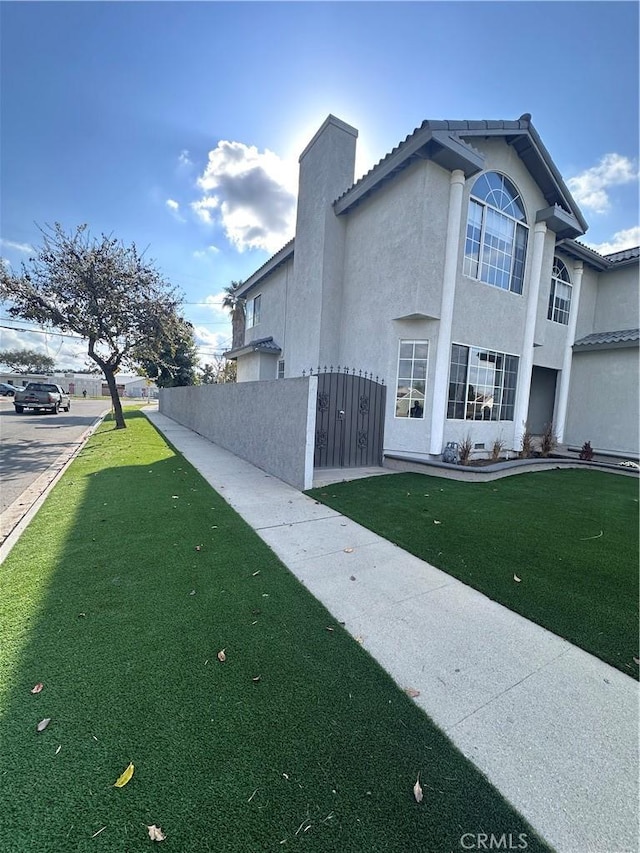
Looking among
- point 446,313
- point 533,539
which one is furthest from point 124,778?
point 446,313

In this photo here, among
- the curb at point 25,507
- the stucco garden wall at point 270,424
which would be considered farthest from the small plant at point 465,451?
the curb at point 25,507

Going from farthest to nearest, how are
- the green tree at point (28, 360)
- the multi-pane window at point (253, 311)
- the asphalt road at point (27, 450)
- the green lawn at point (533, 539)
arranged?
the green tree at point (28, 360) → the multi-pane window at point (253, 311) → the asphalt road at point (27, 450) → the green lawn at point (533, 539)

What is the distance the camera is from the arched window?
945cm

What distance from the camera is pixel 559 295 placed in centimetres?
1288

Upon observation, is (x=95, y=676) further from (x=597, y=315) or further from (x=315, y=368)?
(x=597, y=315)

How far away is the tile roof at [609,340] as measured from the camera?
37.4ft

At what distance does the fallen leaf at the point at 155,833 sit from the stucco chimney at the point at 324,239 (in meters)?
10.4

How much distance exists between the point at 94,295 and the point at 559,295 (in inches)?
674

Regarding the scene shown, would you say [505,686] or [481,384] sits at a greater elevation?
[481,384]

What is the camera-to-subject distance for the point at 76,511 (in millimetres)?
5363

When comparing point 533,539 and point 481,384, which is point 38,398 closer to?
point 481,384

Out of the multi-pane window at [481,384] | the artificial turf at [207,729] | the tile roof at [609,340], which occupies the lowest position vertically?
the artificial turf at [207,729]

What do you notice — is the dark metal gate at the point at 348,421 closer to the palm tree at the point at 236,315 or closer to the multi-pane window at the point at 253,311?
the multi-pane window at the point at 253,311

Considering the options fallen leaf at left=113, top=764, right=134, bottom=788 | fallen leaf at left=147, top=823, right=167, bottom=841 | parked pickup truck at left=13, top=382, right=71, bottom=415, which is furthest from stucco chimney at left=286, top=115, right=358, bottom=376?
parked pickup truck at left=13, top=382, right=71, bottom=415
